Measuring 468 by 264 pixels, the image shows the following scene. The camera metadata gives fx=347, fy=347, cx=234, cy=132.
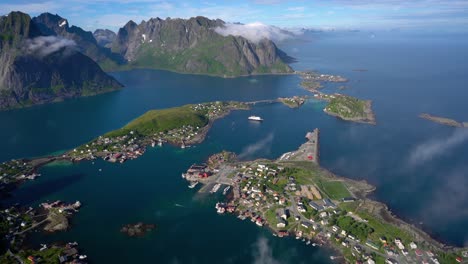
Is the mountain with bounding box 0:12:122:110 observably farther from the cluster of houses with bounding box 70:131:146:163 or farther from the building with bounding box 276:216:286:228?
the building with bounding box 276:216:286:228

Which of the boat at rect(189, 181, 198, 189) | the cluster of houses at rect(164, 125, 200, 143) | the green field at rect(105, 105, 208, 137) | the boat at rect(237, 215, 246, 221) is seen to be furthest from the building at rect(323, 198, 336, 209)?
the green field at rect(105, 105, 208, 137)

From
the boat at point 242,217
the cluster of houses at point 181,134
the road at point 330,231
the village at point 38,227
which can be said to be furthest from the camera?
the cluster of houses at point 181,134

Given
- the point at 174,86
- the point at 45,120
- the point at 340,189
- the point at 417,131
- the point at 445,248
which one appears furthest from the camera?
the point at 174,86

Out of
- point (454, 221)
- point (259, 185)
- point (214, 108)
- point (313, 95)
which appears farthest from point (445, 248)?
point (313, 95)

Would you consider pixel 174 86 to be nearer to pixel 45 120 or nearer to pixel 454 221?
pixel 45 120

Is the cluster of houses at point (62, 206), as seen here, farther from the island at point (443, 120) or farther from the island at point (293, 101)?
the island at point (443, 120)

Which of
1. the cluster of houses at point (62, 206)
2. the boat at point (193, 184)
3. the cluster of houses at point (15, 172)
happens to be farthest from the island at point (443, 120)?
the cluster of houses at point (15, 172)
